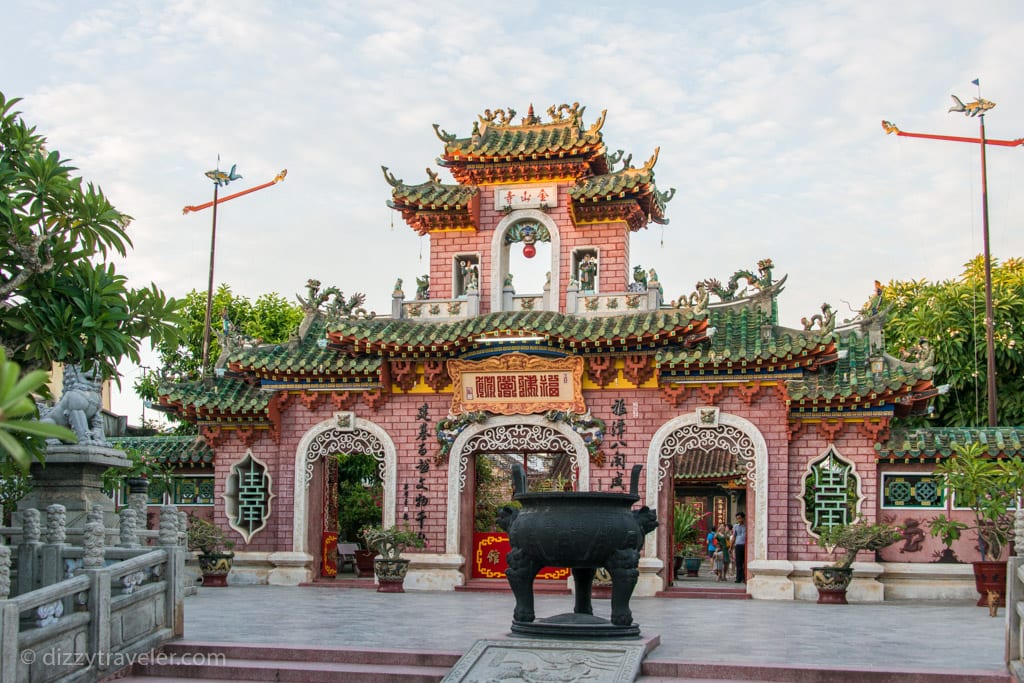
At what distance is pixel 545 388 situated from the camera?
1648 centimetres

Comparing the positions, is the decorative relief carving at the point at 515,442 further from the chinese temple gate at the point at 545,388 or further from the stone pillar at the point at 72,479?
the stone pillar at the point at 72,479

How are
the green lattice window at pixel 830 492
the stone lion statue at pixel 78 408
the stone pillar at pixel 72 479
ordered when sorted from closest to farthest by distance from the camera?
the stone pillar at pixel 72 479 < the stone lion statue at pixel 78 408 < the green lattice window at pixel 830 492

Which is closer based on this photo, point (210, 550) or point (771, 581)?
point (771, 581)

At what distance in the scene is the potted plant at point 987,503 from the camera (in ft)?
44.9

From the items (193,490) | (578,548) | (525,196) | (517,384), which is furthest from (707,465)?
(578,548)

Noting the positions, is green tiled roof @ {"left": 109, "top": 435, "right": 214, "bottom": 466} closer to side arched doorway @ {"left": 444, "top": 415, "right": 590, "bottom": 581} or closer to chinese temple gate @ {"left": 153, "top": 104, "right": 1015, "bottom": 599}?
chinese temple gate @ {"left": 153, "top": 104, "right": 1015, "bottom": 599}

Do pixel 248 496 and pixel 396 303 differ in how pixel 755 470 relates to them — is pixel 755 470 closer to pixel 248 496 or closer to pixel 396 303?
pixel 396 303

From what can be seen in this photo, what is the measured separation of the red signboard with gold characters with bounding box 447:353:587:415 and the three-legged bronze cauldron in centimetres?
722

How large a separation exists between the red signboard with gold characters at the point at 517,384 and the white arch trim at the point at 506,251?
1014 millimetres

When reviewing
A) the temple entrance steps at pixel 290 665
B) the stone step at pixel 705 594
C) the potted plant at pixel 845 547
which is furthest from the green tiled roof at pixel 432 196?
the temple entrance steps at pixel 290 665

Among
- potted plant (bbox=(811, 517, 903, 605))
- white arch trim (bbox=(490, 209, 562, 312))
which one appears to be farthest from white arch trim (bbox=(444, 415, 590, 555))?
potted plant (bbox=(811, 517, 903, 605))

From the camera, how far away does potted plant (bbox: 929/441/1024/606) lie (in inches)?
539

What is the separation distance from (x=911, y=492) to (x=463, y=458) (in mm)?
6188

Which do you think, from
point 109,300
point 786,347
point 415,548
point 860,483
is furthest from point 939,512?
point 109,300
